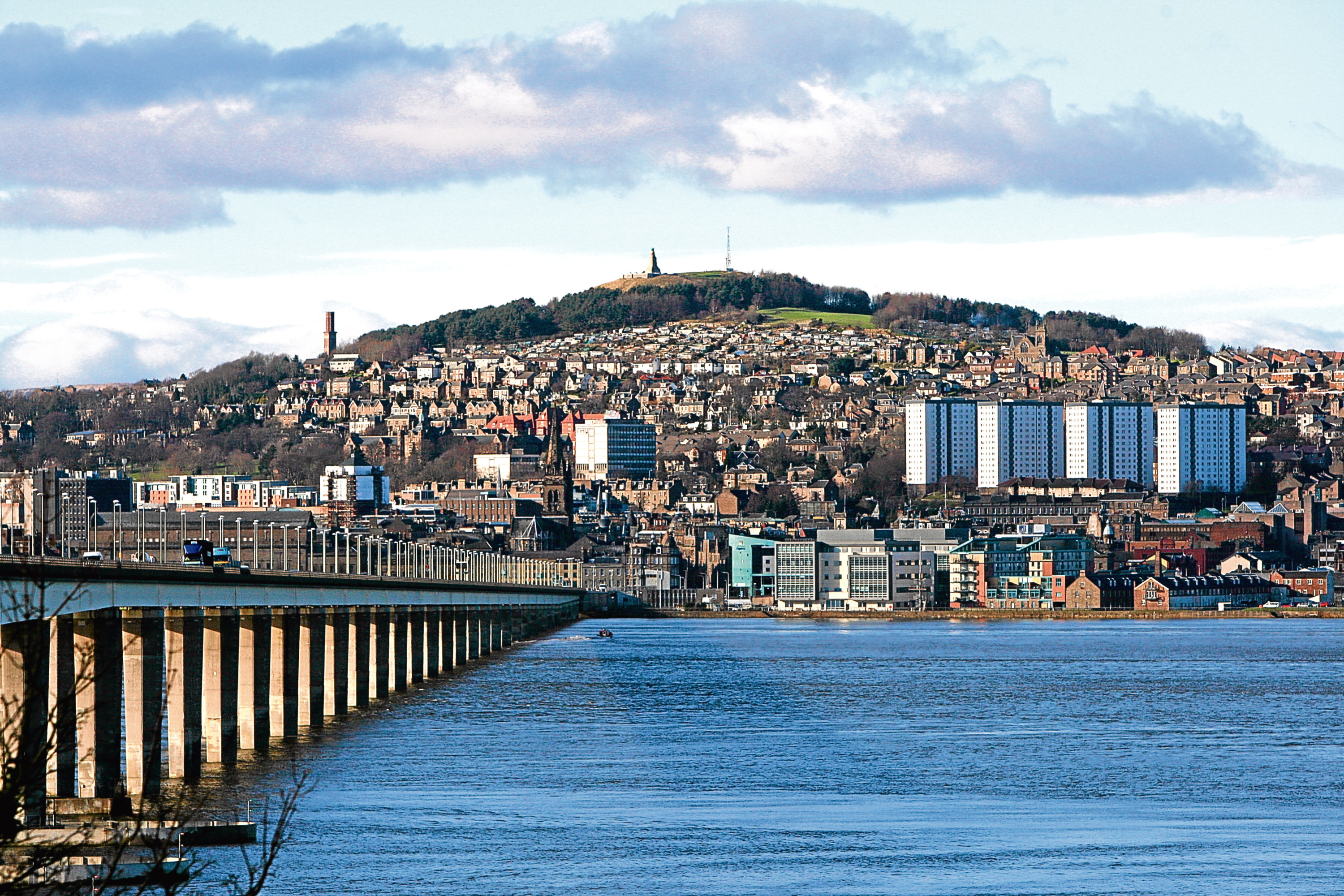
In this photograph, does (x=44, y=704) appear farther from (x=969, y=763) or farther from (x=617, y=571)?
(x=617, y=571)

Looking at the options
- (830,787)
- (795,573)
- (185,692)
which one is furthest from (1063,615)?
(185,692)

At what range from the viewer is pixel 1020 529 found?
19250 centimetres

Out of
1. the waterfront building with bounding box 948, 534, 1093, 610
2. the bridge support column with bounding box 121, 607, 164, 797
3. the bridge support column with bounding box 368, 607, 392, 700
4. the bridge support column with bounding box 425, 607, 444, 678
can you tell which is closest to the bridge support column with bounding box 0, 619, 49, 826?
the bridge support column with bounding box 121, 607, 164, 797

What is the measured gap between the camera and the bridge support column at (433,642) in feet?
254

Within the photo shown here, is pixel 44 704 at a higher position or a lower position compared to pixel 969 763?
higher

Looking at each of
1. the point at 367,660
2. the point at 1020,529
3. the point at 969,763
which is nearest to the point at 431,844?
the point at 969,763

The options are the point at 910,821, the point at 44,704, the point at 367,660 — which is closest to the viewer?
the point at 44,704

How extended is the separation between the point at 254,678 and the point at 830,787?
11.7m

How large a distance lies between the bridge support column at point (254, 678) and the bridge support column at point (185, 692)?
5.51m

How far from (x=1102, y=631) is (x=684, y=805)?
99.3m

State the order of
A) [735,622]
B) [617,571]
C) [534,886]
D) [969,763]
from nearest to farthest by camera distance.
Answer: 1. [534,886]
2. [969,763]
3. [735,622]
4. [617,571]

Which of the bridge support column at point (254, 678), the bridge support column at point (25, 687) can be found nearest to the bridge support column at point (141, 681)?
the bridge support column at point (25, 687)

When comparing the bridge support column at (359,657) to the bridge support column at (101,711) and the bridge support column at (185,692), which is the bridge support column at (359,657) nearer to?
the bridge support column at (185,692)

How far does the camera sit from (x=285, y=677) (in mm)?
46312
